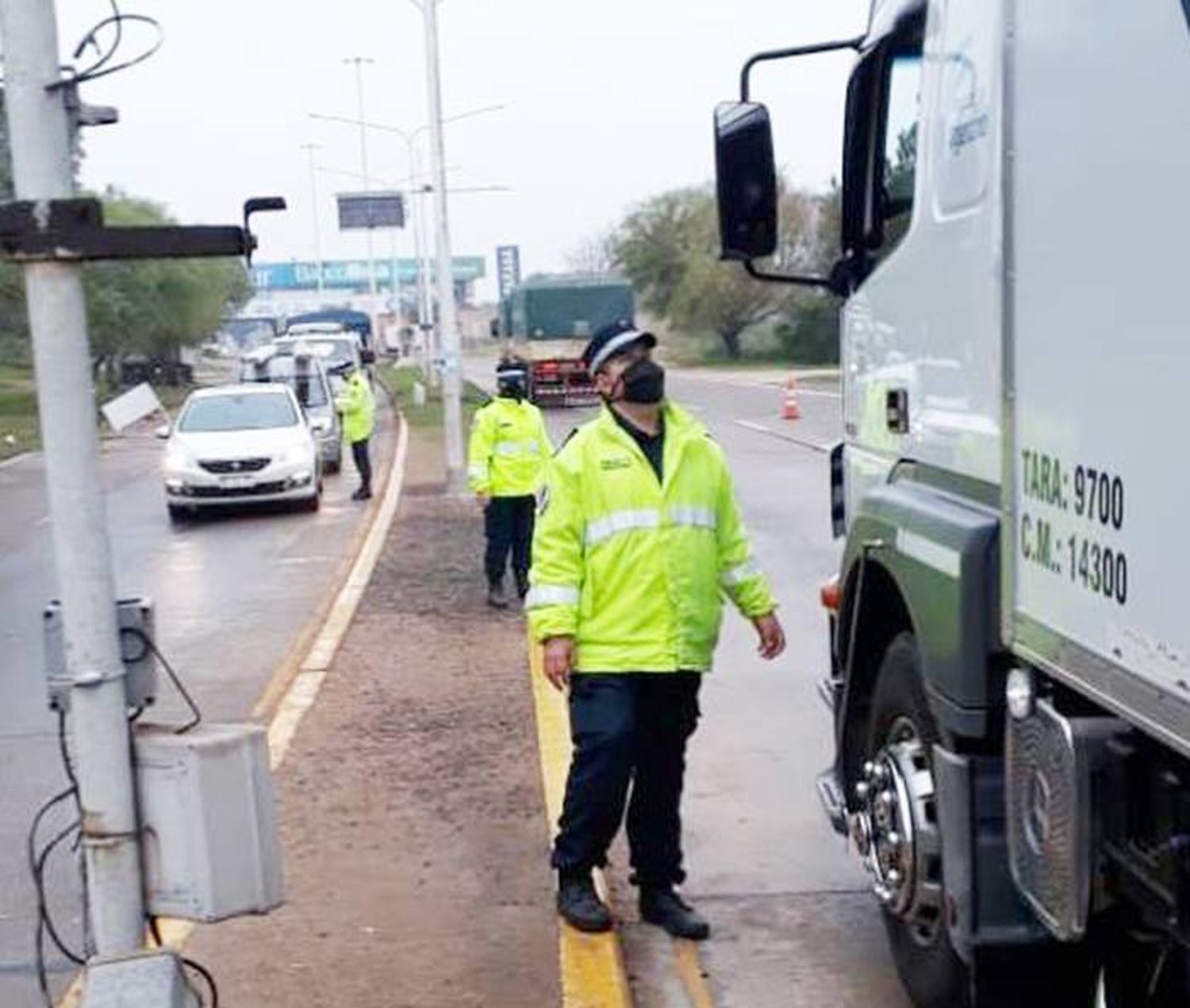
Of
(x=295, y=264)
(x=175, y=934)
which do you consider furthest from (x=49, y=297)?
(x=295, y=264)

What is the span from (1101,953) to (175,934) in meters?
2.82

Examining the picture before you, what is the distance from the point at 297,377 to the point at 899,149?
2389 centimetres

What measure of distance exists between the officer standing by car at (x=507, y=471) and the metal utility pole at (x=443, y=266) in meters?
11.6

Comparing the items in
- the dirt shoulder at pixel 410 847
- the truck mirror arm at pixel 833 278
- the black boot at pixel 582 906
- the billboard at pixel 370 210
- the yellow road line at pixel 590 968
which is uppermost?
the billboard at pixel 370 210

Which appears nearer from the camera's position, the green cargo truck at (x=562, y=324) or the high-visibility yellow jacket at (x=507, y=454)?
the high-visibility yellow jacket at (x=507, y=454)

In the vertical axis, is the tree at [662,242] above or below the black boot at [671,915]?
above

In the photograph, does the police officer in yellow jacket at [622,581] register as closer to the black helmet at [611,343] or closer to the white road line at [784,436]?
the black helmet at [611,343]

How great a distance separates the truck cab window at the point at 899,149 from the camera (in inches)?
180

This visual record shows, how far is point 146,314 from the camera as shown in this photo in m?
58.1

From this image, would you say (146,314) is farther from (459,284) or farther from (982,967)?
(459,284)

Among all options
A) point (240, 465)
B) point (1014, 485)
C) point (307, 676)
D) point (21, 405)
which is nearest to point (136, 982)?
point (1014, 485)

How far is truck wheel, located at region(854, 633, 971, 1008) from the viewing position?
4215 millimetres

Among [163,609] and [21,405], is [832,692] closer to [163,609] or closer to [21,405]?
[163,609]

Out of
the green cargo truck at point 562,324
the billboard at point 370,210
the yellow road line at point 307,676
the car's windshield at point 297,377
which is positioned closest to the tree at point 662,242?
the billboard at point 370,210
